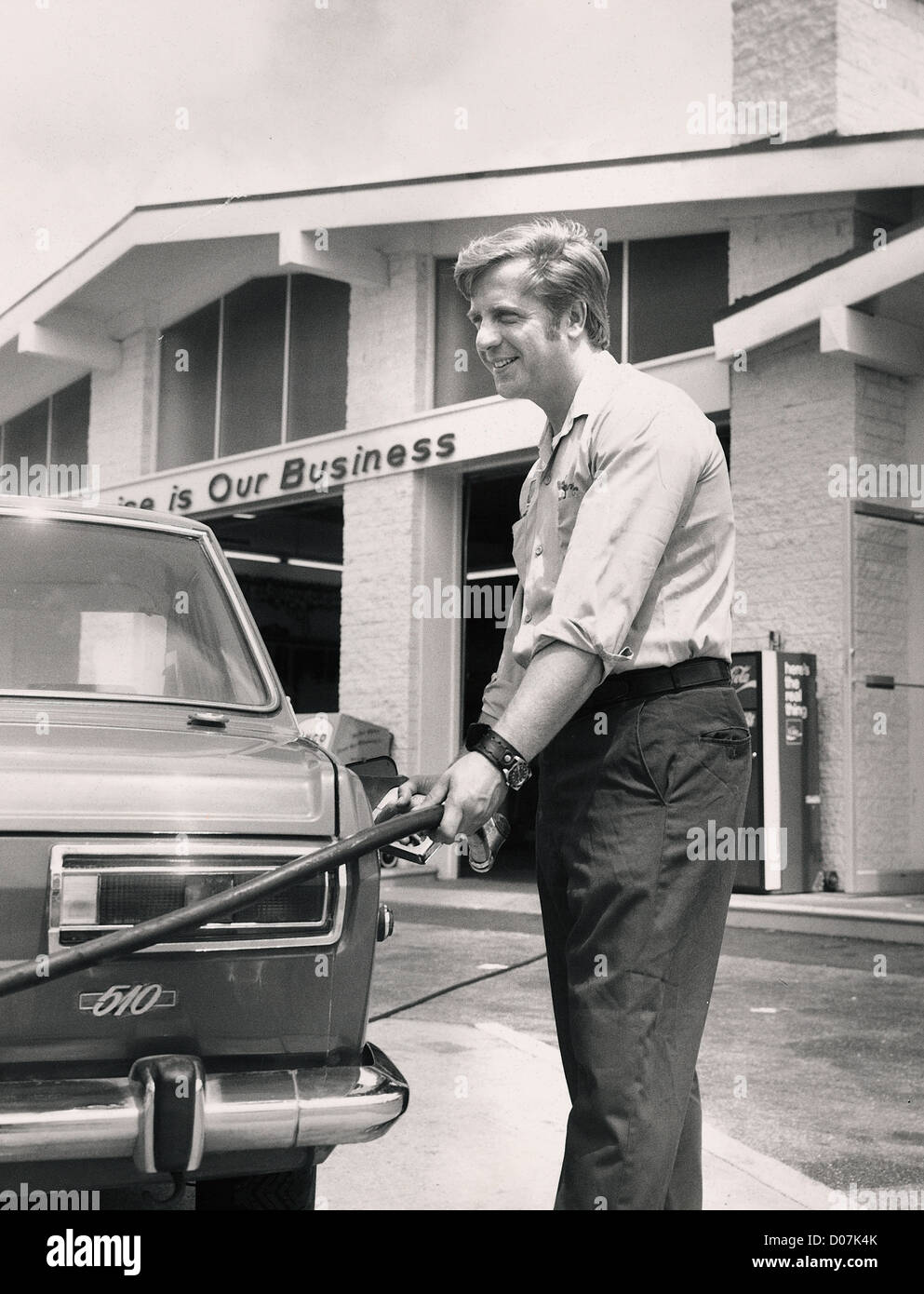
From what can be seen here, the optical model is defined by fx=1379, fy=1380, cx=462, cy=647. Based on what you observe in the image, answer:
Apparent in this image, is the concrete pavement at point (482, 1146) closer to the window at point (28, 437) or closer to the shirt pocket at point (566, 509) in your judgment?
the shirt pocket at point (566, 509)

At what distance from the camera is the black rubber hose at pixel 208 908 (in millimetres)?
2365

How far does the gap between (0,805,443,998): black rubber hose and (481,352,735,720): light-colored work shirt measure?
411 millimetres

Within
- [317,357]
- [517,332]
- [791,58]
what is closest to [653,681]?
[517,332]

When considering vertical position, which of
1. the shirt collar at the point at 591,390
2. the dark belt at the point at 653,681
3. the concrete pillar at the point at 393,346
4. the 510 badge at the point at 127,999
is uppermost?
the concrete pillar at the point at 393,346

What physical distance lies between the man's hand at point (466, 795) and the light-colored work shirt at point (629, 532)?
0.24m

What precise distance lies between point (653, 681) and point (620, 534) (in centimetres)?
28

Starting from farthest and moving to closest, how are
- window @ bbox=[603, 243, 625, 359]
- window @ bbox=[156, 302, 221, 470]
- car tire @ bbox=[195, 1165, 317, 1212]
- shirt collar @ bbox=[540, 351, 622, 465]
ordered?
window @ bbox=[156, 302, 221, 470] < window @ bbox=[603, 243, 625, 359] < car tire @ bbox=[195, 1165, 317, 1212] < shirt collar @ bbox=[540, 351, 622, 465]

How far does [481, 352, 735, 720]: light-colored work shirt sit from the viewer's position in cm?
244

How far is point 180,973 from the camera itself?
8.53 feet

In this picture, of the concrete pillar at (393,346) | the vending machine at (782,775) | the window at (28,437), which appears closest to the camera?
the vending machine at (782,775)

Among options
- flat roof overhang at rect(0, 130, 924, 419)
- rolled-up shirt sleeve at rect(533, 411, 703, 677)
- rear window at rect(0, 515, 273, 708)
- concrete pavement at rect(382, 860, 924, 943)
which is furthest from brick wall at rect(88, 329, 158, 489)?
rolled-up shirt sleeve at rect(533, 411, 703, 677)

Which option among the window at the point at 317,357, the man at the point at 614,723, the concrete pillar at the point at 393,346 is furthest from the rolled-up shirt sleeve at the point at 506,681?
the window at the point at 317,357

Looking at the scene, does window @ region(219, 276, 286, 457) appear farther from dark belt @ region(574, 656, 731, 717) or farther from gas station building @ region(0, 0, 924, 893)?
dark belt @ region(574, 656, 731, 717)
